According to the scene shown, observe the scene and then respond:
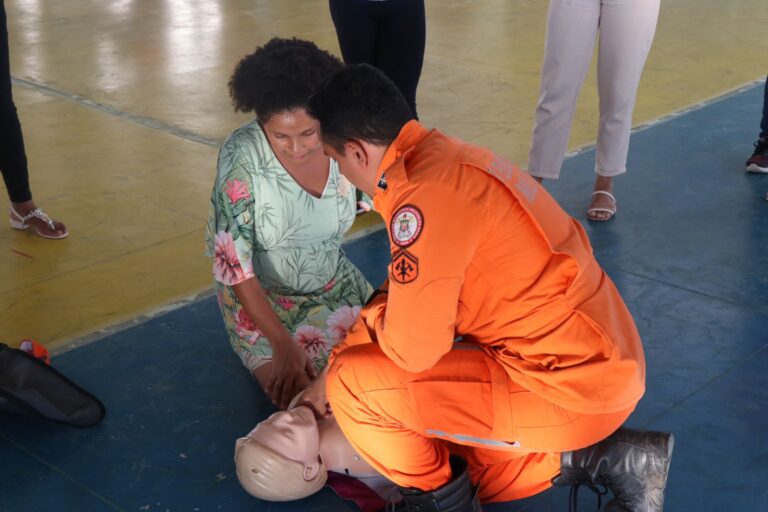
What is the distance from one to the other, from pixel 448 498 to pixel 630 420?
705mm

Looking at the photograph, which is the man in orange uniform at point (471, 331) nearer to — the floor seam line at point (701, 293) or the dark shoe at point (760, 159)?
the floor seam line at point (701, 293)

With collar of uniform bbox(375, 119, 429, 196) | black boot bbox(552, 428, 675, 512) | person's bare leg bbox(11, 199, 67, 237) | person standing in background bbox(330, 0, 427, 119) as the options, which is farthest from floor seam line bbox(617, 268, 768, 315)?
person's bare leg bbox(11, 199, 67, 237)

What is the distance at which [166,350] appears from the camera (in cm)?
285

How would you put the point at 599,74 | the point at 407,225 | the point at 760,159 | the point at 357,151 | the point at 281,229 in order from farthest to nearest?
the point at 760,159 → the point at 599,74 → the point at 281,229 → the point at 357,151 → the point at 407,225

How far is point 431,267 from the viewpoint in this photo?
5.79 ft

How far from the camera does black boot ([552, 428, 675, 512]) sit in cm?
200

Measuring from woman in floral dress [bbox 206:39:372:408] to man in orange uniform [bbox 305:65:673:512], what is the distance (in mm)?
482

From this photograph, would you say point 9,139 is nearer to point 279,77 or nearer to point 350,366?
point 279,77

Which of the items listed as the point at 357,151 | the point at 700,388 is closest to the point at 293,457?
the point at 357,151

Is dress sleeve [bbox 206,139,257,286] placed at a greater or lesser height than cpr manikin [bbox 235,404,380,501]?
greater

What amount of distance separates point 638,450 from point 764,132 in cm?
276

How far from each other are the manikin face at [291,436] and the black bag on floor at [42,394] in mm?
516

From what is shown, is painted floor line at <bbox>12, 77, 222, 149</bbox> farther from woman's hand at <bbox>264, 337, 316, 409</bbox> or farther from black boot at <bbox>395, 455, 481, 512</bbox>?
black boot at <bbox>395, 455, 481, 512</bbox>

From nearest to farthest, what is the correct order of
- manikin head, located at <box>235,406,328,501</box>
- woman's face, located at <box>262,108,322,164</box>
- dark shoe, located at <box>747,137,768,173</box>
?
manikin head, located at <box>235,406,328,501</box>
woman's face, located at <box>262,108,322,164</box>
dark shoe, located at <box>747,137,768,173</box>
